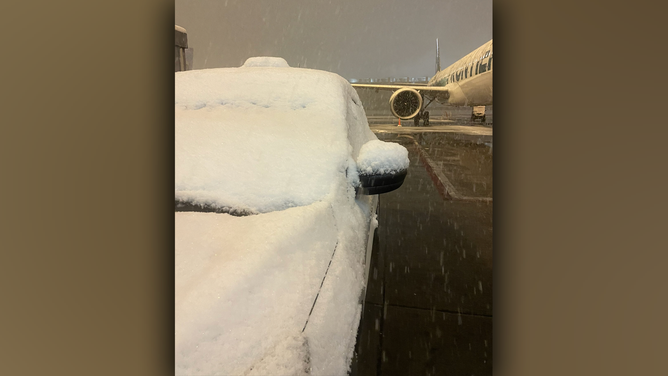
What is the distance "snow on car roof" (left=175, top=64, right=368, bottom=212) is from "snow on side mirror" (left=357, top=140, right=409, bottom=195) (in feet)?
0.23

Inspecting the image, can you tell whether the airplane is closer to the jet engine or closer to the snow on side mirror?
the jet engine

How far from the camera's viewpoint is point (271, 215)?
3.73 feet

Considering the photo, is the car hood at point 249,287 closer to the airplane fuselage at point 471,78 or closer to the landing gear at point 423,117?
the airplane fuselage at point 471,78

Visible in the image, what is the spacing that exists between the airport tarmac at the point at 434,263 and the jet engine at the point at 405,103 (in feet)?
0.22

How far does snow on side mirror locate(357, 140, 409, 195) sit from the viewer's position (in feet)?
4.22

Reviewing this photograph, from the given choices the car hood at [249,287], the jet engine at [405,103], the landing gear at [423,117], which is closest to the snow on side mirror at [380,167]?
the car hood at [249,287]

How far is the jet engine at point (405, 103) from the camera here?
1.80 m

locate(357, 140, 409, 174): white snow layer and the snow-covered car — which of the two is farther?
locate(357, 140, 409, 174): white snow layer

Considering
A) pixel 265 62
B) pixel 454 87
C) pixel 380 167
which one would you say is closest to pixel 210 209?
pixel 380 167

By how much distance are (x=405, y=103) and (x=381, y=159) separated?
66cm

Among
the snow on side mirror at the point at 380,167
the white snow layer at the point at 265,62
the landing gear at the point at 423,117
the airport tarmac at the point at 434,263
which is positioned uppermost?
the white snow layer at the point at 265,62

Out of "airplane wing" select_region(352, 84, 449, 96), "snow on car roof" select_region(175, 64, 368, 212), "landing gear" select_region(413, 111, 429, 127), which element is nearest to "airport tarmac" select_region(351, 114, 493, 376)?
"landing gear" select_region(413, 111, 429, 127)
